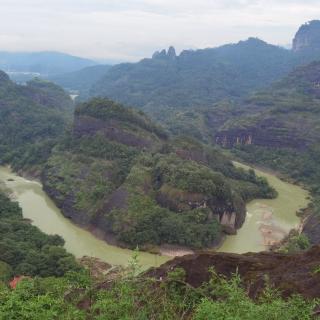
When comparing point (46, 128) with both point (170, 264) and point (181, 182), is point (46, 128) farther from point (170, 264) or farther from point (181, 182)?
point (170, 264)

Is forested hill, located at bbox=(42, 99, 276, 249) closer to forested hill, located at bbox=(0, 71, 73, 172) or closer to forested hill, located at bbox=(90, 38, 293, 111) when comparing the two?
forested hill, located at bbox=(0, 71, 73, 172)

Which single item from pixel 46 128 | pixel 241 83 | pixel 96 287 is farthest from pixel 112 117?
pixel 241 83

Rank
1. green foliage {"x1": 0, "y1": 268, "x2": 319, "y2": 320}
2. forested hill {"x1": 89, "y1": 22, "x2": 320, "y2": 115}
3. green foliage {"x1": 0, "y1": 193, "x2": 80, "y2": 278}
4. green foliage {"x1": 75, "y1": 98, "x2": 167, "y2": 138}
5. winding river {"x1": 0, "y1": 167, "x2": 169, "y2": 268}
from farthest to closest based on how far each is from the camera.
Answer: forested hill {"x1": 89, "y1": 22, "x2": 320, "y2": 115}, green foliage {"x1": 75, "y1": 98, "x2": 167, "y2": 138}, winding river {"x1": 0, "y1": 167, "x2": 169, "y2": 268}, green foliage {"x1": 0, "y1": 193, "x2": 80, "y2": 278}, green foliage {"x1": 0, "y1": 268, "x2": 319, "y2": 320}

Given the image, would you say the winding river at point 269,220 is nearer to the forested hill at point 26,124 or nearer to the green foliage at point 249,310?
the forested hill at point 26,124

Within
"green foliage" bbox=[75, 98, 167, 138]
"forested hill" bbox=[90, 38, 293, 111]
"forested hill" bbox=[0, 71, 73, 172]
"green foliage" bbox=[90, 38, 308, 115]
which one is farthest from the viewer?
"forested hill" bbox=[90, 38, 293, 111]

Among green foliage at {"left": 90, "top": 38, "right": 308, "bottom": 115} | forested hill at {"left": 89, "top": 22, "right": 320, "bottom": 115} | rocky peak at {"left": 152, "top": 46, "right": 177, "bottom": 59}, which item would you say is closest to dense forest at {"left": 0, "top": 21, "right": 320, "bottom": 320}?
green foliage at {"left": 90, "top": 38, "right": 308, "bottom": 115}

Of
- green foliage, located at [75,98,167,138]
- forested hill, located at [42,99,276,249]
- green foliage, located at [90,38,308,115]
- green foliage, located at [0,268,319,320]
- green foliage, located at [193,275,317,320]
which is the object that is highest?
green foliage, located at [193,275,317,320]

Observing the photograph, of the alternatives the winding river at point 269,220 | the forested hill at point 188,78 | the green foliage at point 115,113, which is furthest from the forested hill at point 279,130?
the forested hill at point 188,78
